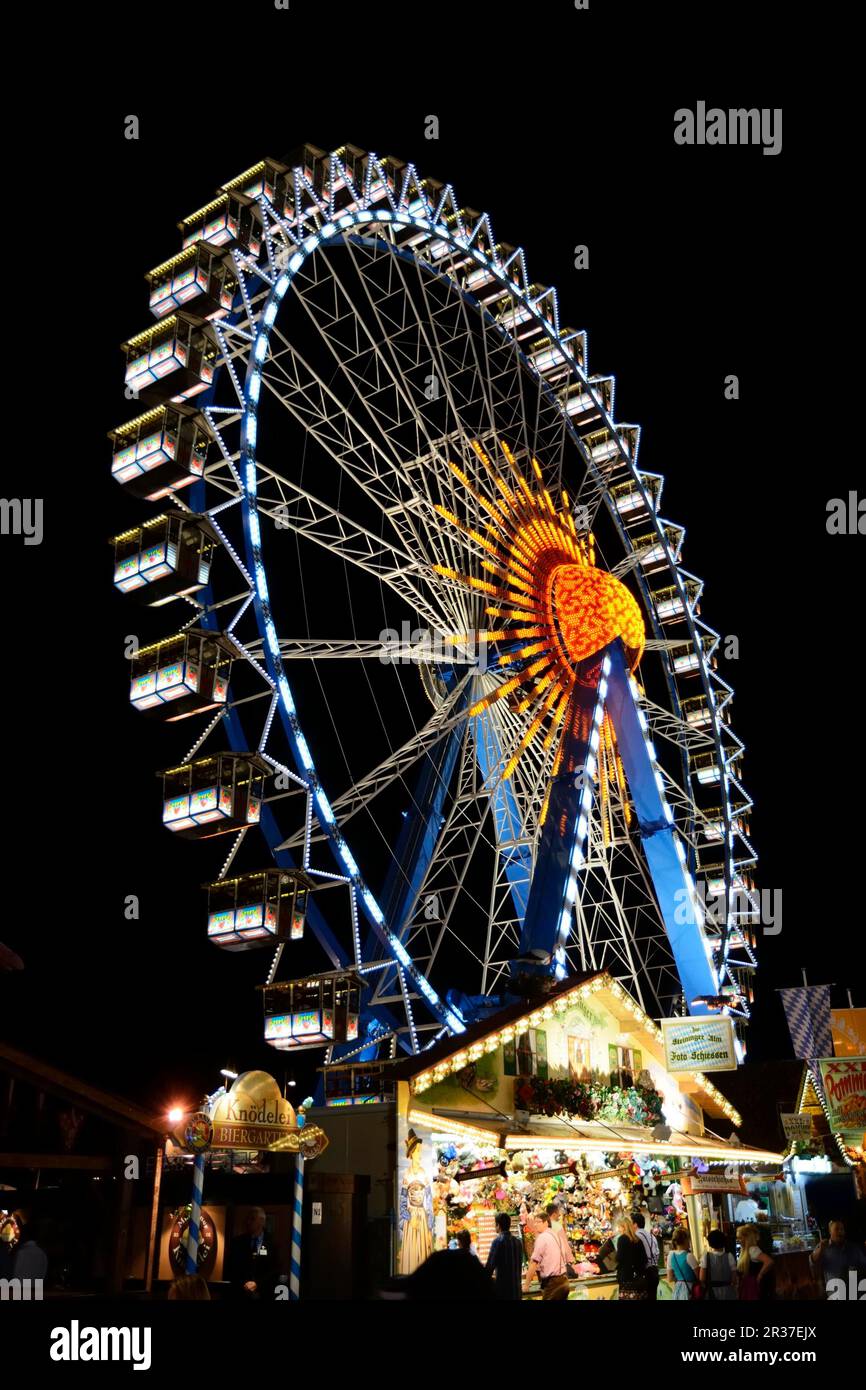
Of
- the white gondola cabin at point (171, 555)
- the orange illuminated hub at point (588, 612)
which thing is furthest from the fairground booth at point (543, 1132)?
the orange illuminated hub at point (588, 612)

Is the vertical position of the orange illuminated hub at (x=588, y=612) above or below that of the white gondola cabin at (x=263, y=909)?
above

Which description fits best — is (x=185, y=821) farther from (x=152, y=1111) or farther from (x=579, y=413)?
(x=579, y=413)

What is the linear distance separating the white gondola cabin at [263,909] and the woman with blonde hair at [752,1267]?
6.62 m

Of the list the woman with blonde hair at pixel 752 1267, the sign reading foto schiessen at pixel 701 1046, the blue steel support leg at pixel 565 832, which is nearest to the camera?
the woman with blonde hair at pixel 752 1267

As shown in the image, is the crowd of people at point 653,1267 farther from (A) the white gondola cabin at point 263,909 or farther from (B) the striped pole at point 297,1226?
(A) the white gondola cabin at point 263,909

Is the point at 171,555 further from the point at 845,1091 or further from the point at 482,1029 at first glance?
the point at 845,1091

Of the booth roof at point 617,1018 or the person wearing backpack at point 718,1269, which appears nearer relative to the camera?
the person wearing backpack at point 718,1269

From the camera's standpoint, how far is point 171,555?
1545 centimetres

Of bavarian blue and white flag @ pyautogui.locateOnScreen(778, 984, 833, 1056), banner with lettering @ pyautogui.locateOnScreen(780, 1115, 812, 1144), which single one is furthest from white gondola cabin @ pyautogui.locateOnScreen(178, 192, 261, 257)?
bavarian blue and white flag @ pyautogui.locateOnScreen(778, 984, 833, 1056)

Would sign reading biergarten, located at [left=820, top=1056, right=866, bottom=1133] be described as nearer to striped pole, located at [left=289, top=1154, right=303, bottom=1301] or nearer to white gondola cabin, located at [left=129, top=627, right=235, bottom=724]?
white gondola cabin, located at [left=129, top=627, right=235, bottom=724]

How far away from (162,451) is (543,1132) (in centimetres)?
1037

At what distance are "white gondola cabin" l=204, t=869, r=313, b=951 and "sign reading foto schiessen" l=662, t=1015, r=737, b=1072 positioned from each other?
259 inches

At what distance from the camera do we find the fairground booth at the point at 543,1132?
12.1 metres

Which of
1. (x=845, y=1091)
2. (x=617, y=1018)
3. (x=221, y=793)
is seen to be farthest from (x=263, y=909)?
(x=845, y=1091)
